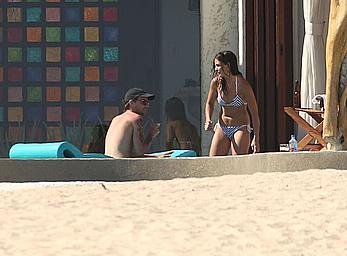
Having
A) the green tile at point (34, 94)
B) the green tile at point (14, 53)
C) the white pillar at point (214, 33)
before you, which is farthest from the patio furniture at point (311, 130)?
the green tile at point (14, 53)

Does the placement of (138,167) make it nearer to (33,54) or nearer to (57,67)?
(57,67)

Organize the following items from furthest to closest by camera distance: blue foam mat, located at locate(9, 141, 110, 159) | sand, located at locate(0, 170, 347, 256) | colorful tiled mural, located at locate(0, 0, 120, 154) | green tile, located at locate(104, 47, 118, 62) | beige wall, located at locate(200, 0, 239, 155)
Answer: green tile, located at locate(104, 47, 118, 62), colorful tiled mural, located at locate(0, 0, 120, 154), beige wall, located at locate(200, 0, 239, 155), blue foam mat, located at locate(9, 141, 110, 159), sand, located at locate(0, 170, 347, 256)

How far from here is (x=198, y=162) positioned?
21.0 ft

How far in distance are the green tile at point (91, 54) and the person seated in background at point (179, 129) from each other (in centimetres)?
130

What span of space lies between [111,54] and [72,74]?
0.59 metres

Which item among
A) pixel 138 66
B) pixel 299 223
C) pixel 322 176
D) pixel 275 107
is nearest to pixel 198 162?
pixel 322 176

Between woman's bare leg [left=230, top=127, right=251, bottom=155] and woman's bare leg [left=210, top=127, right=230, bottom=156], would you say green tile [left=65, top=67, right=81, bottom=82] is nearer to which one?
woman's bare leg [left=210, top=127, right=230, bottom=156]

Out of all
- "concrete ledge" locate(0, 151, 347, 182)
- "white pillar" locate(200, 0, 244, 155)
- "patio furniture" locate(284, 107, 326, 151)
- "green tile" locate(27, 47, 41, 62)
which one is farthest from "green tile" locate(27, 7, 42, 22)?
"concrete ledge" locate(0, 151, 347, 182)

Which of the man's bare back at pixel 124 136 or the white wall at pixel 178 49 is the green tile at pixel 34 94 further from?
the man's bare back at pixel 124 136

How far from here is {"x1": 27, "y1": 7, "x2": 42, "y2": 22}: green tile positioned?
14.9 metres

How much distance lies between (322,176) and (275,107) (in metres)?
6.71

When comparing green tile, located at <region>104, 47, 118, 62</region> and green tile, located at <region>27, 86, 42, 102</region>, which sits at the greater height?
green tile, located at <region>104, 47, 118, 62</region>

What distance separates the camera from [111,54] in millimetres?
14852

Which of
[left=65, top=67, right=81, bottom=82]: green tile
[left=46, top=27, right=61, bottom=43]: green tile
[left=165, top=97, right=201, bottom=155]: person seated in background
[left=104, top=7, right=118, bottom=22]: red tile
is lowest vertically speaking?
[left=165, top=97, right=201, bottom=155]: person seated in background
